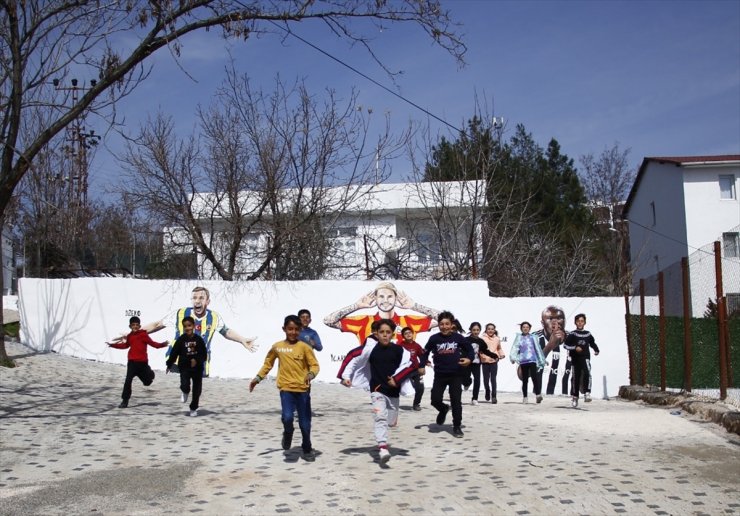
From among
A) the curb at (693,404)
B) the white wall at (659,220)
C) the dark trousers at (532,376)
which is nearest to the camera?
the curb at (693,404)

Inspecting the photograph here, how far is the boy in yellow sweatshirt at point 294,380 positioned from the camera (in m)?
9.17

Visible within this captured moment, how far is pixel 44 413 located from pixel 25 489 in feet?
16.0

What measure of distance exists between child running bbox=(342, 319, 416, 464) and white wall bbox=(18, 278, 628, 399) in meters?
8.99

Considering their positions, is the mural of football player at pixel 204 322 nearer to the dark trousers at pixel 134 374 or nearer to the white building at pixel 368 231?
the white building at pixel 368 231

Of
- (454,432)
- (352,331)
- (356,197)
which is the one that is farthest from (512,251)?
(454,432)

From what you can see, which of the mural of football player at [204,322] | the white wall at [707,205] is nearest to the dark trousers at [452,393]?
the mural of football player at [204,322]

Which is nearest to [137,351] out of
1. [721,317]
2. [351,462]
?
[351,462]

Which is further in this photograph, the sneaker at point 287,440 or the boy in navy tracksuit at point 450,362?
the boy in navy tracksuit at point 450,362

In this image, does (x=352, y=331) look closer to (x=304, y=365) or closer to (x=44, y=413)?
(x=44, y=413)

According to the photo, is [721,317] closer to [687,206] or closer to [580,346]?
[580,346]

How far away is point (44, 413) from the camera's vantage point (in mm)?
12195

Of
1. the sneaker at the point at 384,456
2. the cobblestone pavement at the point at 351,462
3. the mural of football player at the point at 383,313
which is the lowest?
the cobblestone pavement at the point at 351,462

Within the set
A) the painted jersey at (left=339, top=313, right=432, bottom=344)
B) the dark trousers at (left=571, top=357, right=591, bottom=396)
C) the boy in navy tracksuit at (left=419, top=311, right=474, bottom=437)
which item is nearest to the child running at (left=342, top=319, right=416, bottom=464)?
the boy in navy tracksuit at (left=419, top=311, right=474, bottom=437)

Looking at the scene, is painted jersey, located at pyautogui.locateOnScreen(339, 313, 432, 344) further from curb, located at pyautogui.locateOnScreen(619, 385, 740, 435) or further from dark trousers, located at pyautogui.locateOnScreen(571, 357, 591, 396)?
curb, located at pyautogui.locateOnScreen(619, 385, 740, 435)
